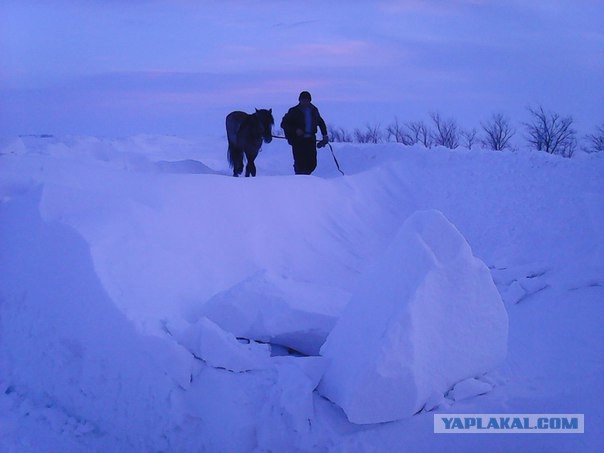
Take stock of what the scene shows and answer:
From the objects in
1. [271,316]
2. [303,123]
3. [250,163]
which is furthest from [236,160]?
[271,316]

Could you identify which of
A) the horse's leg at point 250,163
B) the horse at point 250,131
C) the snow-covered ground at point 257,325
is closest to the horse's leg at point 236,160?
the horse at point 250,131

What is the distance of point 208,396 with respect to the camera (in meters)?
3.78

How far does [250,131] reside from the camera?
9695 millimetres

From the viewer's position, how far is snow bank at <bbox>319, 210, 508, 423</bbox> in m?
3.28

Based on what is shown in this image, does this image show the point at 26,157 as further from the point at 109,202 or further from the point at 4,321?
the point at 4,321

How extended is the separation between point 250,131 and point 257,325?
570 cm

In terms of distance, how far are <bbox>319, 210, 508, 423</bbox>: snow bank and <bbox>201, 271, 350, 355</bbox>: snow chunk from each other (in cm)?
65

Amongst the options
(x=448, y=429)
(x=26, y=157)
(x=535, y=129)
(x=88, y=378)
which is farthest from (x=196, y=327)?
(x=535, y=129)

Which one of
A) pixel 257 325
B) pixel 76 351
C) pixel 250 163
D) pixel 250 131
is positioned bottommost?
pixel 76 351

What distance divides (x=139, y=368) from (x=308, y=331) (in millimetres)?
1275

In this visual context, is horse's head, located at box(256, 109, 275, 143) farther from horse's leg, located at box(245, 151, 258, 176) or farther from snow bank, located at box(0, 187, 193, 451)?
snow bank, located at box(0, 187, 193, 451)

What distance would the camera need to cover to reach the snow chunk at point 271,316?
177 inches

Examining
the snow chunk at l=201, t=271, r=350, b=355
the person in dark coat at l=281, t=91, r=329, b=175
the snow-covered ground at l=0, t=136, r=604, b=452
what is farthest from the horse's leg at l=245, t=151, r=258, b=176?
the snow chunk at l=201, t=271, r=350, b=355

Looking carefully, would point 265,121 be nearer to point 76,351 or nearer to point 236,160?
point 236,160
